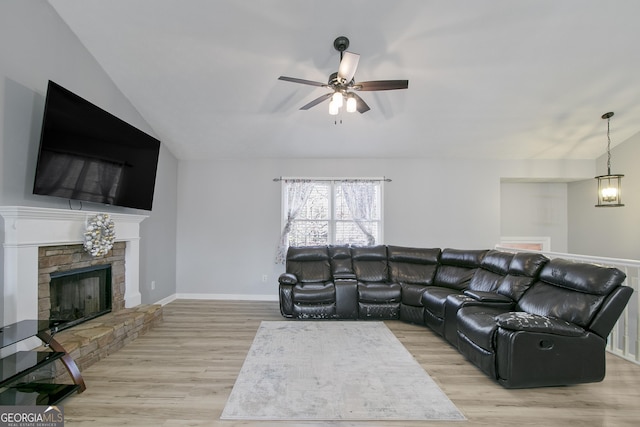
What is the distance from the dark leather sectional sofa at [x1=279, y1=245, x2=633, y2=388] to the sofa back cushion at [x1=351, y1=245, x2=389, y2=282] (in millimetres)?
16

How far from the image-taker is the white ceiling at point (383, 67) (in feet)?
9.60

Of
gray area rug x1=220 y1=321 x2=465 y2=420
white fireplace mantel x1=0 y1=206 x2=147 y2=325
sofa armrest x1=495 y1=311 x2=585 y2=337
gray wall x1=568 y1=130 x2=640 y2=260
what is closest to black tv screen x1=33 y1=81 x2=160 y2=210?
white fireplace mantel x1=0 y1=206 x2=147 y2=325

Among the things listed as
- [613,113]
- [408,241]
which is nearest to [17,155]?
[408,241]

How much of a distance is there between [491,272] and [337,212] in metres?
2.62

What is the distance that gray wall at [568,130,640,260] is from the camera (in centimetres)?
486

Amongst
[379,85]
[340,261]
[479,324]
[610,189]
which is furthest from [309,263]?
[610,189]

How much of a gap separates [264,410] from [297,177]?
393cm

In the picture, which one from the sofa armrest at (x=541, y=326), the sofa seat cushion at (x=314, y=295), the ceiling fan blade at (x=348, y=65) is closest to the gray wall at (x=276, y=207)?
the sofa seat cushion at (x=314, y=295)

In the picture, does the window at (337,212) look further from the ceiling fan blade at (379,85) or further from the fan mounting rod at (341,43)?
the ceiling fan blade at (379,85)

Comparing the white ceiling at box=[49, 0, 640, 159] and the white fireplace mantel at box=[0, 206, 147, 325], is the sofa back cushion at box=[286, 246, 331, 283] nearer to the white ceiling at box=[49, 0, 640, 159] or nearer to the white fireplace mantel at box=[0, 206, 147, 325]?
the white ceiling at box=[49, 0, 640, 159]

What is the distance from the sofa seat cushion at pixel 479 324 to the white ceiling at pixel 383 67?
270 centimetres

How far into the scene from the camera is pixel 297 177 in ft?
18.1

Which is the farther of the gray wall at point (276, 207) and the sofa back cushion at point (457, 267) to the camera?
the gray wall at point (276, 207)

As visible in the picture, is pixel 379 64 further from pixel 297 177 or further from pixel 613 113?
pixel 613 113
